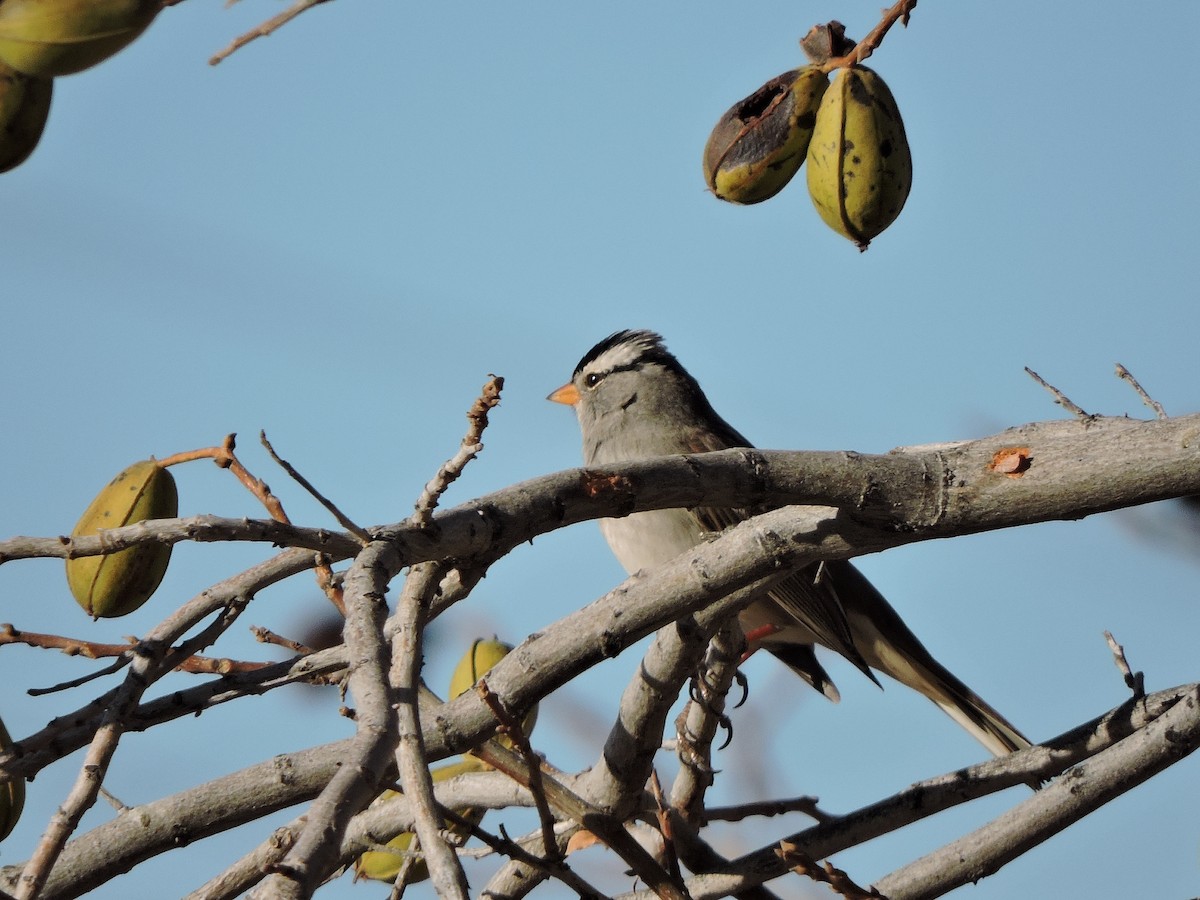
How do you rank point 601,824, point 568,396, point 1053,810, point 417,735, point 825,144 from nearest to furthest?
1. point 417,735
2. point 825,144
3. point 601,824
4. point 1053,810
5. point 568,396

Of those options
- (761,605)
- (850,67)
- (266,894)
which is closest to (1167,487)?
(850,67)

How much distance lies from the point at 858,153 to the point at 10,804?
61.3 inches

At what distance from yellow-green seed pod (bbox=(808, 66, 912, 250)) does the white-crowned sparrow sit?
1746 millimetres

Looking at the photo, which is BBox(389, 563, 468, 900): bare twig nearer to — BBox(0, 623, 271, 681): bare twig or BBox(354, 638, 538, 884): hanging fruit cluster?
BBox(0, 623, 271, 681): bare twig

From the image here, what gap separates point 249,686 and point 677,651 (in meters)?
0.78

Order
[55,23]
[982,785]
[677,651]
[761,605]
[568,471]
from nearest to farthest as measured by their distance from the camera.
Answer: [55,23], [568,471], [677,651], [982,785], [761,605]

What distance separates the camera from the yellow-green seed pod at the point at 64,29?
1426 millimetres

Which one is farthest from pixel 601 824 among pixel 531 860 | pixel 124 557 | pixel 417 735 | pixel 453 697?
pixel 417 735

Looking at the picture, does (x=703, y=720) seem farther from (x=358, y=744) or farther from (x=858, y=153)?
(x=358, y=744)

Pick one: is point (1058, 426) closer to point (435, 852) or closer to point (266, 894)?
point (435, 852)

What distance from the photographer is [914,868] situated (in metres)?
2.53

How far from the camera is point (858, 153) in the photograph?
1926mm

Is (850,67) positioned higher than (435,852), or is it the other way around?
(850,67)

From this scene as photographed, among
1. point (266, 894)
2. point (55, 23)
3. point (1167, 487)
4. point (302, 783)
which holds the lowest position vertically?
point (266, 894)
